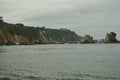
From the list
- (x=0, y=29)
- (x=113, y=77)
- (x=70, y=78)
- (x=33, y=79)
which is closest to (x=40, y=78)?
(x=33, y=79)

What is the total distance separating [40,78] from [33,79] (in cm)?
112

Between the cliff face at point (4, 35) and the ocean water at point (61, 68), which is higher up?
the cliff face at point (4, 35)

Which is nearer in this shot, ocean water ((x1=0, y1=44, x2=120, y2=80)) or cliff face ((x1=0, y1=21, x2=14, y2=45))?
ocean water ((x1=0, y1=44, x2=120, y2=80))

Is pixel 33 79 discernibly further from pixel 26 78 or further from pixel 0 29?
pixel 0 29

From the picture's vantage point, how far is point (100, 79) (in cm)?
3231

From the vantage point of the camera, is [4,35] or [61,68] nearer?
[61,68]

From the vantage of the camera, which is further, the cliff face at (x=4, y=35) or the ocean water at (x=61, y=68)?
the cliff face at (x=4, y=35)

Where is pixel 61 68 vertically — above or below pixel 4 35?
below

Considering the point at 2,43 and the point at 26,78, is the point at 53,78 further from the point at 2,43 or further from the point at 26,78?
the point at 2,43

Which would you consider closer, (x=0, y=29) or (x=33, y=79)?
(x=33, y=79)

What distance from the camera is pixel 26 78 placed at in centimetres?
3250

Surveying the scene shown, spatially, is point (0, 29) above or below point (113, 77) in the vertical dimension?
above

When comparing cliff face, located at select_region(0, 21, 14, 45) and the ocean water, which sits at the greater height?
cliff face, located at select_region(0, 21, 14, 45)

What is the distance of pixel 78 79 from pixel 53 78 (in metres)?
3.12
